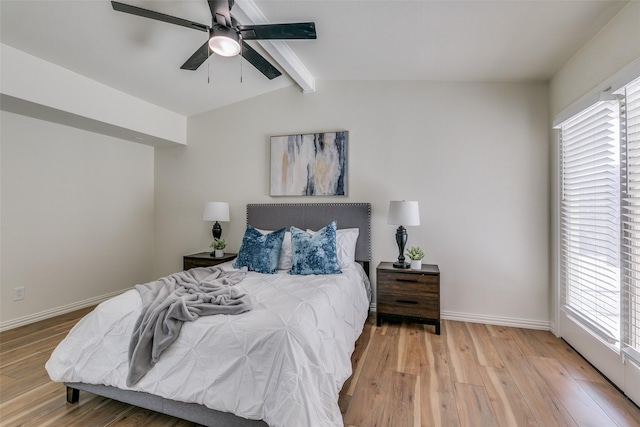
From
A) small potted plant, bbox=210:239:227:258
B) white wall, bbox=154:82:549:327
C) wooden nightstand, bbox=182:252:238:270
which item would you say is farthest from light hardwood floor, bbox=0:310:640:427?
small potted plant, bbox=210:239:227:258

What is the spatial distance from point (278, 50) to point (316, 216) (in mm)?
1835

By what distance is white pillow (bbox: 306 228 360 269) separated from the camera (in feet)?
10.2

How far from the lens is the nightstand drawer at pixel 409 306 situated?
2.93 meters

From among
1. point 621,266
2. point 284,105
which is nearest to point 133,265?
point 284,105

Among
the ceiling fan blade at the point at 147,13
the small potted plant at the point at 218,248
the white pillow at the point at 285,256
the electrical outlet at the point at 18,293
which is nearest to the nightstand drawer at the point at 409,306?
the white pillow at the point at 285,256

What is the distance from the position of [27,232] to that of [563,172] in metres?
5.54

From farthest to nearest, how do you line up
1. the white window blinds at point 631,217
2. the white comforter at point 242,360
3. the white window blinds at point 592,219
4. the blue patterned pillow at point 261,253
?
1. the blue patterned pillow at point 261,253
2. the white window blinds at point 592,219
3. the white window blinds at point 631,217
4. the white comforter at point 242,360

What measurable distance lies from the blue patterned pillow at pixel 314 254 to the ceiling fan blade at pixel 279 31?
5.65ft

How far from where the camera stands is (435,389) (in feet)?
6.66

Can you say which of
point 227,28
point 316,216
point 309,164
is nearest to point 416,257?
point 316,216

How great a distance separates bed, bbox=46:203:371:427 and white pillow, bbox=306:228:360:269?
101 centimetres

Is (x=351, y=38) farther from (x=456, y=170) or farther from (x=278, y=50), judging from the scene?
(x=456, y=170)

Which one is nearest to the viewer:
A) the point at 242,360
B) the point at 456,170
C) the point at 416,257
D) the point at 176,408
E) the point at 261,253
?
the point at 242,360

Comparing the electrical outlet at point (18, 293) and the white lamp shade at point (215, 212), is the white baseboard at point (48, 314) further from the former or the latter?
the white lamp shade at point (215, 212)
